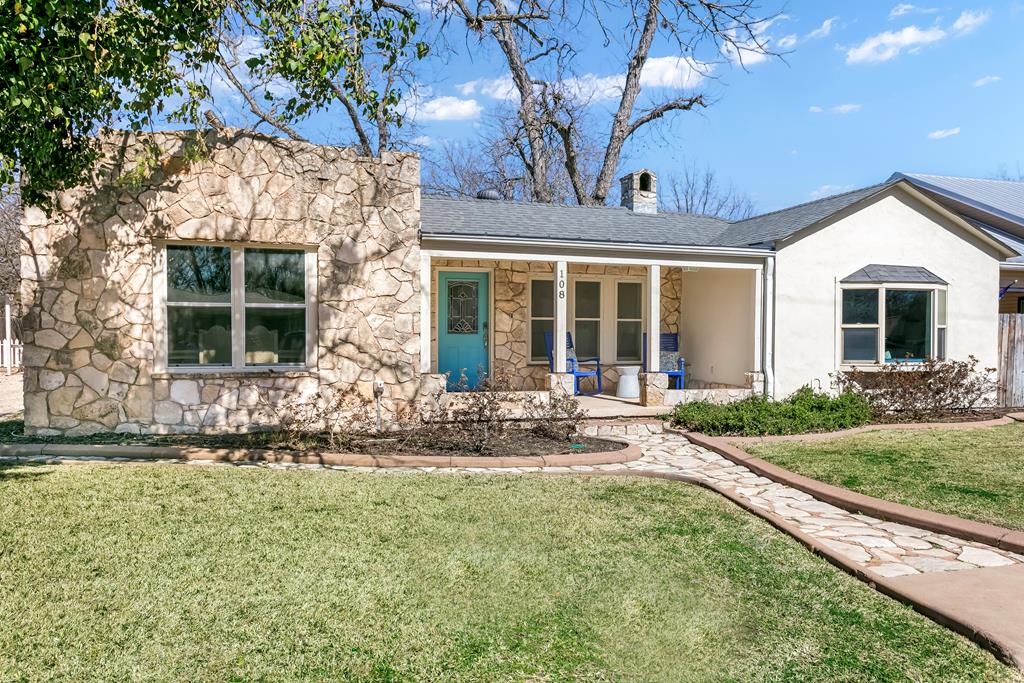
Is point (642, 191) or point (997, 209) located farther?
point (997, 209)

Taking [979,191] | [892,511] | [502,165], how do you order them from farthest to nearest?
1. [502,165]
2. [979,191]
3. [892,511]

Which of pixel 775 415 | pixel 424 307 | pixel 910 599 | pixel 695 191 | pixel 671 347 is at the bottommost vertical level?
pixel 910 599

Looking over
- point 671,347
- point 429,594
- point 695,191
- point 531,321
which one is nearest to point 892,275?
point 671,347

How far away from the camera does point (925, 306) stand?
12016 mm

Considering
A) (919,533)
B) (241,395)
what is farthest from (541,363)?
(919,533)

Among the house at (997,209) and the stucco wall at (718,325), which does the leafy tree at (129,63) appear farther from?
the house at (997,209)

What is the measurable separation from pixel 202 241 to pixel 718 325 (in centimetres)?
864

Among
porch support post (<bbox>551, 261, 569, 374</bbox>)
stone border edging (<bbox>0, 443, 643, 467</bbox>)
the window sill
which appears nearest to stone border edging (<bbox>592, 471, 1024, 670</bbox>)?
stone border edging (<bbox>0, 443, 643, 467</bbox>)

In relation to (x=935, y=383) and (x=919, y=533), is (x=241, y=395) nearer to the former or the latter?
(x=919, y=533)

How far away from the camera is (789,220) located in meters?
12.2

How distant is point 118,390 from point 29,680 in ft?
20.8

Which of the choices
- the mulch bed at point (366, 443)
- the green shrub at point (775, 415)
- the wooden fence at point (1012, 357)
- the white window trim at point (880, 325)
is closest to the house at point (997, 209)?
the wooden fence at point (1012, 357)

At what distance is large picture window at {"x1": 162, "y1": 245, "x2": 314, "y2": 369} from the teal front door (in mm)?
3211

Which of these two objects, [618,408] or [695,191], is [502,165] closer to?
[695,191]
